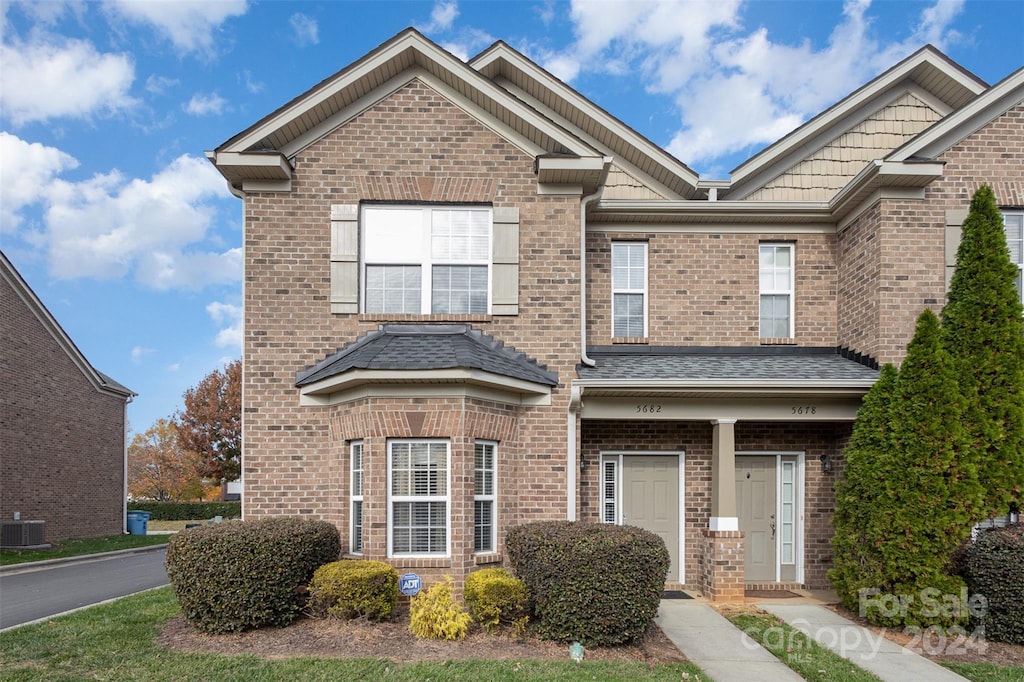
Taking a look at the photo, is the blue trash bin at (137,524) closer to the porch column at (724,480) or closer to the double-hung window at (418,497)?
the double-hung window at (418,497)

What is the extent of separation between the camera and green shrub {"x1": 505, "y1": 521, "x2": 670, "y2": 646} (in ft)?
24.7

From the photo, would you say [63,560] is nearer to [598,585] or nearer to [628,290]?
[628,290]

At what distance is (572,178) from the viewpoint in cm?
999

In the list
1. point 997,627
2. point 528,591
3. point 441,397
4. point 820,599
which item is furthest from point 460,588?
point 997,627

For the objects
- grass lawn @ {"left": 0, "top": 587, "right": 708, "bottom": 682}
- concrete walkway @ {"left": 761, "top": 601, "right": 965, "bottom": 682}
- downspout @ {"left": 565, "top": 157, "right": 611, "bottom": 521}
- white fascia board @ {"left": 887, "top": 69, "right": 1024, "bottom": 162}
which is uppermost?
white fascia board @ {"left": 887, "top": 69, "right": 1024, "bottom": 162}

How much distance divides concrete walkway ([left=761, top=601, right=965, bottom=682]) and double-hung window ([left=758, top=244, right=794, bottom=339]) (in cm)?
415

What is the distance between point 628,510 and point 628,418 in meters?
1.59

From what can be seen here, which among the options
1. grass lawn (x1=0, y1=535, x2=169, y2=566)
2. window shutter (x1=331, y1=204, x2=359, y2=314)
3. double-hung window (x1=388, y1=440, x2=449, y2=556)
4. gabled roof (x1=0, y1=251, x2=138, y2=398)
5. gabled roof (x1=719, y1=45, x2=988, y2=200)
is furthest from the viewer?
gabled roof (x1=0, y1=251, x2=138, y2=398)

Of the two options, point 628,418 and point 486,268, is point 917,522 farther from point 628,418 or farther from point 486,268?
point 486,268

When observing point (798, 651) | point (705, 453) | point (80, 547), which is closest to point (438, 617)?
point (798, 651)

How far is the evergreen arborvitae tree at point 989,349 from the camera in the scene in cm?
862

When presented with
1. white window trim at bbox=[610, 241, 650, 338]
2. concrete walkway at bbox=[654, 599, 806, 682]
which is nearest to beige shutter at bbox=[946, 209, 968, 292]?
white window trim at bbox=[610, 241, 650, 338]

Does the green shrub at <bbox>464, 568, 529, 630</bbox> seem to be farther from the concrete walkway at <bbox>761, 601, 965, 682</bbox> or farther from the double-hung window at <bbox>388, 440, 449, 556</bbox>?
the concrete walkway at <bbox>761, 601, 965, 682</bbox>

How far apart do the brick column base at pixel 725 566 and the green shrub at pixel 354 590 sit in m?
4.56
